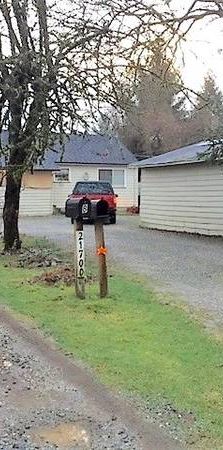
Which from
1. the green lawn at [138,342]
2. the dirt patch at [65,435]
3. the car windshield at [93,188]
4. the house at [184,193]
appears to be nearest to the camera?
the dirt patch at [65,435]

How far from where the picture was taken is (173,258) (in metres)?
14.3

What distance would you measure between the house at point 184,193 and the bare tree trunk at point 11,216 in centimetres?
623

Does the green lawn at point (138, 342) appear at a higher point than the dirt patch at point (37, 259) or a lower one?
higher

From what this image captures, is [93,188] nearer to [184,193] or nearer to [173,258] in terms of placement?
[184,193]

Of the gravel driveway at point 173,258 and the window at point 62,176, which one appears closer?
the gravel driveway at point 173,258

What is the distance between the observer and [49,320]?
7.60 m

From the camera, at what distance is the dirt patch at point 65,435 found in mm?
4008

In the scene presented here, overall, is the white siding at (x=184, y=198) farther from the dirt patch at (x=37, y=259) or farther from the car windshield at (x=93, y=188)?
the dirt patch at (x=37, y=259)

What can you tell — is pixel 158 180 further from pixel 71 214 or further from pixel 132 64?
pixel 71 214

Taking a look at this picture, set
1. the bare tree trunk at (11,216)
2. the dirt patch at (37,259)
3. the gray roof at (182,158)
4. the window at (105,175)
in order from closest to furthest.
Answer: the dirt patch at (37,259) < the bare tree trunk at (11,216) < the gray roof at (182,158) < the window at (105,175)

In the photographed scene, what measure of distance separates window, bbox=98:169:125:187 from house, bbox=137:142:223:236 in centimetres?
1228

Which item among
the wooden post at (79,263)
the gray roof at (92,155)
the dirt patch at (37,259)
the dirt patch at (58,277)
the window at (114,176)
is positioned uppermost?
the gray roof at (92,155)

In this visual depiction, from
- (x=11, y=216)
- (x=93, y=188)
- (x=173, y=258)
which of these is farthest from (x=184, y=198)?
(x=11, y=216)

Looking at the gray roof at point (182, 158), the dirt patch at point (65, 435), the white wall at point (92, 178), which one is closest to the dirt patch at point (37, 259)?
the gray roof at point (182, 158)
